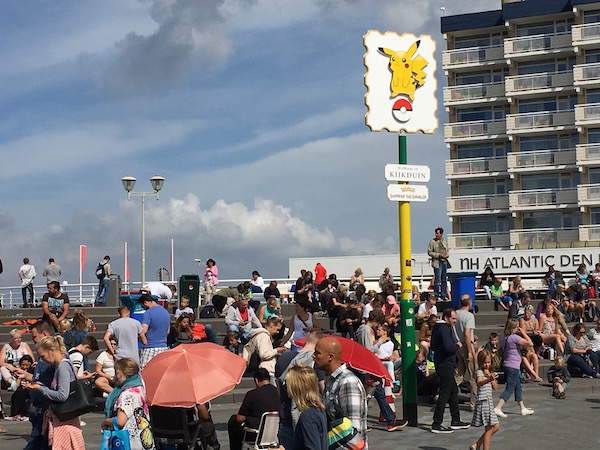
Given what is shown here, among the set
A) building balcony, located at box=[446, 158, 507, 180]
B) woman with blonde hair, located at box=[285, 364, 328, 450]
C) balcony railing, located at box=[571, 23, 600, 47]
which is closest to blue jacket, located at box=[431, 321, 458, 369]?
woman with blonde hair, located at box=[285, 364, 328, 450]

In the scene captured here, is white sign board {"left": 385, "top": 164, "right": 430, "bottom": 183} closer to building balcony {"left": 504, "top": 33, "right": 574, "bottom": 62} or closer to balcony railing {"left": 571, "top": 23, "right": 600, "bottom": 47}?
balcony railing {"left": 571, "top": 23, "right": 600, "bottom": 47}

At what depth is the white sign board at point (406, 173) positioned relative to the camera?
1393cm

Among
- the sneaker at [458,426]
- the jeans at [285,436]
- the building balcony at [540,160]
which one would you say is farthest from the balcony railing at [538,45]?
the jeans at [285,436]

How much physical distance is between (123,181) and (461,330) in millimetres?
19248

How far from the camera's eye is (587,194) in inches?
2240

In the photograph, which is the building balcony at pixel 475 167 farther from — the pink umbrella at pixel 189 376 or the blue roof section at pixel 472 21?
the pink umbrella at pixel 189 376

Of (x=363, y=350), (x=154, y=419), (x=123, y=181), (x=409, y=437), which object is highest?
(x=123, y=181)

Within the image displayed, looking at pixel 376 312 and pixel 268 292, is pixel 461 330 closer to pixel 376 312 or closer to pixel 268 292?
pixel 376 312

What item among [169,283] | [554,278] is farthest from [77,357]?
[554,278]

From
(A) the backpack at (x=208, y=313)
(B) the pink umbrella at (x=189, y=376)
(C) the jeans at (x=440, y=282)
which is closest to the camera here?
(B) the pink umbrella at (x=189, y=376)

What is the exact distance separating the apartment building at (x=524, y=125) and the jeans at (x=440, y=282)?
30.4m

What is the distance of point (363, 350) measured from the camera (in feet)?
34.9

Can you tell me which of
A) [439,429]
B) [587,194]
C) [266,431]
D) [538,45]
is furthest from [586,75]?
[266,431]

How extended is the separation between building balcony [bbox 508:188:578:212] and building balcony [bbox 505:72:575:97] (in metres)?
6.35
